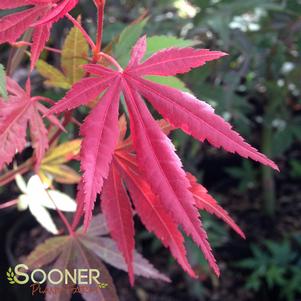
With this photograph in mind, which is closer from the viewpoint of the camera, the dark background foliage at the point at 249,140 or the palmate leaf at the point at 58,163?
the palmate leaf at the point at 58,163

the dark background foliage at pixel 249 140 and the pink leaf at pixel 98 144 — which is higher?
the pink leaf at pixel 98 144

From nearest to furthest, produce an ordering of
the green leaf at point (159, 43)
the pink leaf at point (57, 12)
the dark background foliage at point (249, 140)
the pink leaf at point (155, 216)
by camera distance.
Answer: the pink leaf at point (57, 12) < the pink leaf at point (155, 216) < the green leaf at point (159, 43) < the dark background foliage at point (249, 140)

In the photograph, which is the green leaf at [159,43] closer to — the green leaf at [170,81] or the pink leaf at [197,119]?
the green leaf at [170,81]

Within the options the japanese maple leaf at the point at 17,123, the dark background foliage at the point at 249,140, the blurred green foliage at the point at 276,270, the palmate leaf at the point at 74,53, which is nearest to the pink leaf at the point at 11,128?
the japanese maple leaf at the point at 17,123

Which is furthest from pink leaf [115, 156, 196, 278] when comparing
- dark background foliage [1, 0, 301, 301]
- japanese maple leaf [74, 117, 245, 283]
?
dark background foliage [1, 0, 301, 301]

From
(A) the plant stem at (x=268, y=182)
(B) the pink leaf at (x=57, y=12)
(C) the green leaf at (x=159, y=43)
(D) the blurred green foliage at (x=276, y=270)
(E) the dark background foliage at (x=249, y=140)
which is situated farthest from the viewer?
(A) the plant stem at (x=268, y=182)

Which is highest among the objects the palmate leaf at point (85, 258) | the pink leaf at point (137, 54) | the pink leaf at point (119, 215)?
the pink leaf at point (137, 54)

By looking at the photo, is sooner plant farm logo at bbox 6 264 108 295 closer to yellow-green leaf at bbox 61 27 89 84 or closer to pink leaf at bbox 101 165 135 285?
pink leaf at bbox 101 165 135 285
